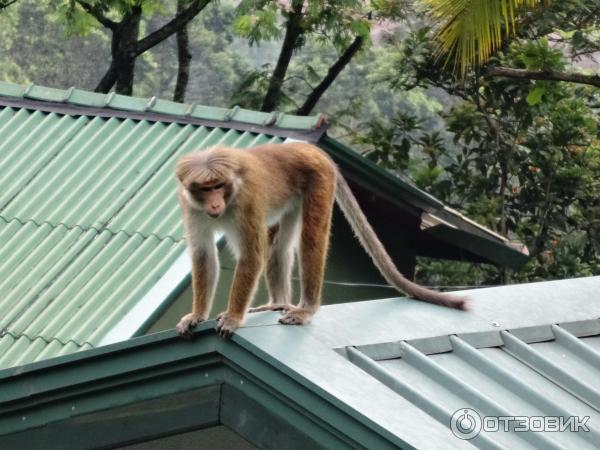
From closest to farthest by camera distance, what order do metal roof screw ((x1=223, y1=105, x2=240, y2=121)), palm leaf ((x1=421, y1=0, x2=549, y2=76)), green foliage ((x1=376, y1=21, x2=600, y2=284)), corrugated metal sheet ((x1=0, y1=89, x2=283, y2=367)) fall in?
corrugated metal sheet ((x1=0, y1=89, x2=283, y2=367))
metal roof screw ((x1=223, y1=105, x2=240, y2=121))
palm leaf ((x1=421, y1=0, x2=549, y2=76))
green foliage ((x1=376, y1=21, x2=600, y2=284))

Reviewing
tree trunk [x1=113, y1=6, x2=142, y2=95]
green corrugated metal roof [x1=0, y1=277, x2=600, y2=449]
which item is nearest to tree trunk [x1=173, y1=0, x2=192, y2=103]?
tree trunk [x1=113, y1=6, x2=142, y2=95]

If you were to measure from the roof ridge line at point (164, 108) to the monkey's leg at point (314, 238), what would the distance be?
11.4 ft

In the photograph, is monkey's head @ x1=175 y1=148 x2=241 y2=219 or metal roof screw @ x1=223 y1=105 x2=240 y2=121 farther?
metal roof screw @ x1=223 y1=105 x2=240 y2=121

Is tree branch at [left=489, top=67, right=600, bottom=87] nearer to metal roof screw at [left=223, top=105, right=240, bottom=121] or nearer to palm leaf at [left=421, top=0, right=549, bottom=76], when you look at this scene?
palm leaf at [left=421, top=0, right=549, bottom=76]

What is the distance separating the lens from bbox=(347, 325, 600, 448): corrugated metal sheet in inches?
207

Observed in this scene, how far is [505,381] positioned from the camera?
577cm

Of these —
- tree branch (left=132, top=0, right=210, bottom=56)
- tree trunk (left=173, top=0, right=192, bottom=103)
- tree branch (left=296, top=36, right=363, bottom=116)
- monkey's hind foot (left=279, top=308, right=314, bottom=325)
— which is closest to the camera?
monkey's hind foot (left=279, top=308, right=314, bottom=325)

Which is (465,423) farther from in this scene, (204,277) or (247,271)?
(204,277)

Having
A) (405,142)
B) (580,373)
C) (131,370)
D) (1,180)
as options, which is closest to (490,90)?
(405,142)

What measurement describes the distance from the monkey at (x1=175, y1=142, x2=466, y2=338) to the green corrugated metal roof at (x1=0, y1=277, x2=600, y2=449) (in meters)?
0.33

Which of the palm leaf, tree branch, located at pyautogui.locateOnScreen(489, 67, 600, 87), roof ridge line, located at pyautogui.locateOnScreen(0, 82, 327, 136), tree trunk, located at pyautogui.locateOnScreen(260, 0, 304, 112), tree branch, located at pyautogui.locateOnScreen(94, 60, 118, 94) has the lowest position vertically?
tree branch, located at pyautogui.locateOnScreen(94, 60, 118, 94)

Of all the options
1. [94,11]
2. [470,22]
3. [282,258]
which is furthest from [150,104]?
[94,11]

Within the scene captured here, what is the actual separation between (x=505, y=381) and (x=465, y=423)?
741 millimetres

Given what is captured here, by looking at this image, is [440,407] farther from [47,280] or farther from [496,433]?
[47,280]
